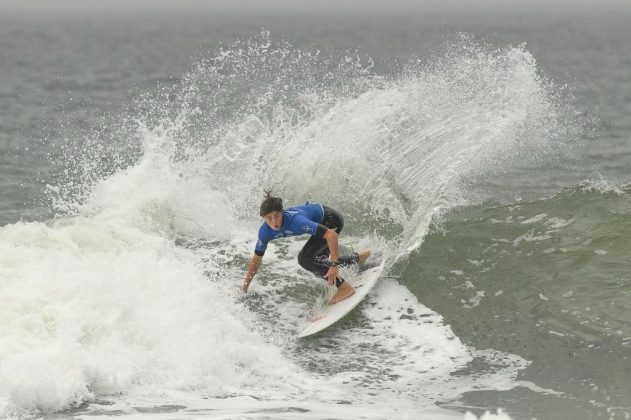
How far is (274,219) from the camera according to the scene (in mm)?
9312

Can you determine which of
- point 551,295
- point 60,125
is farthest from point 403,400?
point 60,125

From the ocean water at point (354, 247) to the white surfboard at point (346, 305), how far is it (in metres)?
0.15

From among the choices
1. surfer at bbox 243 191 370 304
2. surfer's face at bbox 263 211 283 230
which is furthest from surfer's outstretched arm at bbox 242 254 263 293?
surfer's face at bbox 263 211 283 230

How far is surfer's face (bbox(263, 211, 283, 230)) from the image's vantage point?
923 centimetres

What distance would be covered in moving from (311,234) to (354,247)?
260 cm

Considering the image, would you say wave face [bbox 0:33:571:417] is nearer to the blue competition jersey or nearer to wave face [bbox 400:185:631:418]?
wave face [bbox 400:185:631:418]

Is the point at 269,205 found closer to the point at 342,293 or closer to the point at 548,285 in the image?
the point at 342,293

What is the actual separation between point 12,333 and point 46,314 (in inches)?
17.0

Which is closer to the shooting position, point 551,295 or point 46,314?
point 46,314

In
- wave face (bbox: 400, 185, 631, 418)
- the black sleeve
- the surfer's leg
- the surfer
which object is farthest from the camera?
the surfer's leg

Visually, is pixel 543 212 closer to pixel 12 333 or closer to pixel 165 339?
pixel 165 339

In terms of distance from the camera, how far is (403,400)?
767 cm

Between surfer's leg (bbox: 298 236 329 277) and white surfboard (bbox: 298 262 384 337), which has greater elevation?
surfer's leg (bbox: 298 236 329 277)

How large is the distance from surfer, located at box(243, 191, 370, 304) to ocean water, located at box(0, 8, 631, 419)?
1.75ft
